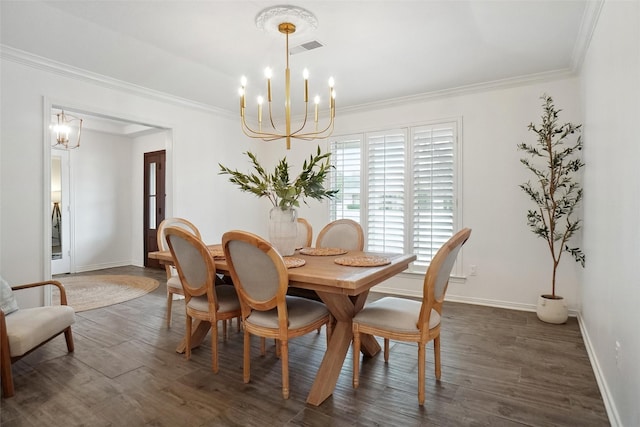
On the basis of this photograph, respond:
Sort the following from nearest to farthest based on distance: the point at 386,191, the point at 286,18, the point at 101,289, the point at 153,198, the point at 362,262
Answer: the point at 362,262, the point at 286,18, the point at 386,191, the point at 101,289, the point at 153,198

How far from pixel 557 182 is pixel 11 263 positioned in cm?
531

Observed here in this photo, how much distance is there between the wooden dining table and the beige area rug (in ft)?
8.91

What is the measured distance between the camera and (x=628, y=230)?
5.52 feet

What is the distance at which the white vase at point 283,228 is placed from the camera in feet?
9.14

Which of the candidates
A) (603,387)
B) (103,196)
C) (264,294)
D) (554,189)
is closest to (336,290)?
(264,294)

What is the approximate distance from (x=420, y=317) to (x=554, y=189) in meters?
2.44

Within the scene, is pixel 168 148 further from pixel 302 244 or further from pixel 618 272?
pixel 618 272

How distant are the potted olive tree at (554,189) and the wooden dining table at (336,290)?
1875 millimetres

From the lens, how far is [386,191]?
16.0ft

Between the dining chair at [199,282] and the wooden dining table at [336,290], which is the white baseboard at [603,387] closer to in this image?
the wooden dining table at [336,290]

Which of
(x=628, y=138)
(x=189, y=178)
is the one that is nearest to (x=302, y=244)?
(x=189, y=178)

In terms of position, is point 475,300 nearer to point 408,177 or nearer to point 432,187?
point 432,187

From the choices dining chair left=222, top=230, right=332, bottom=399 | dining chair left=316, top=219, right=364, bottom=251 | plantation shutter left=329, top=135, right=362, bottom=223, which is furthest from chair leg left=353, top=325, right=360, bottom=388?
plantation shutter left=329, top=135, right=362, bottom=223

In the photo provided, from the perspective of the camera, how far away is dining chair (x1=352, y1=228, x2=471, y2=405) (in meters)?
2.04
